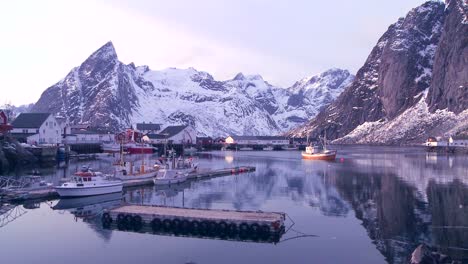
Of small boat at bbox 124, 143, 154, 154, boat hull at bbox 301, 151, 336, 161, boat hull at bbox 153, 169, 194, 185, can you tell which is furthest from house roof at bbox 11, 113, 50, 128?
boat hull at bbox 153, 169, 194, 185

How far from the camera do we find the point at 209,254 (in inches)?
1225

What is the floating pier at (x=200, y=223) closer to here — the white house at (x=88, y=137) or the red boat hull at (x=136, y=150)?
the red boat hull at (x=136, y=150)

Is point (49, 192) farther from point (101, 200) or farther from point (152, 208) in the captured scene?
point (152, 208)

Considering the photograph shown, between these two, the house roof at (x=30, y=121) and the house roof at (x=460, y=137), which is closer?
the house roof at (x=30, y=121)

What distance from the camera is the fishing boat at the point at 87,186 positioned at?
50.8 meters

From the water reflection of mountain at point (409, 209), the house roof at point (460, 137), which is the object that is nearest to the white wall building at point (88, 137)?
the water reflection of mountain at point (409, 209)

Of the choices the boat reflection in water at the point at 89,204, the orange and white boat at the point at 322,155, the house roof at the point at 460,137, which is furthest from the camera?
the house roof at the point at 460,137

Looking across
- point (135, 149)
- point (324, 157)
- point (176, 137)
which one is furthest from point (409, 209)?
point (176, 137)

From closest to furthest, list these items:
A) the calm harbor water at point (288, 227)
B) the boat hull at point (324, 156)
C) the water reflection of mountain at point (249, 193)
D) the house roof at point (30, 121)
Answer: the calm harbor water at point (288, 227) < the water reflection of mountain at point (249, 193) < the house roof at point (30, 121) < the boat hull at point (324, 156)

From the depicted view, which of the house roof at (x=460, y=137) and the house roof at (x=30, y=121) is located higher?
the house roof at (x=30, y=121)

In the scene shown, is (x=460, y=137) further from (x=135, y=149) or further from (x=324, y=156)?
(x=135, y=149)

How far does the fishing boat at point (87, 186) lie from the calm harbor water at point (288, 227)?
1.52m

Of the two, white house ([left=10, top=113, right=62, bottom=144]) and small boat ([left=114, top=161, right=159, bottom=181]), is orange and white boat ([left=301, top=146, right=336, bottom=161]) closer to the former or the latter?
white house ([left=10, top=113, right=62, bottom=144])

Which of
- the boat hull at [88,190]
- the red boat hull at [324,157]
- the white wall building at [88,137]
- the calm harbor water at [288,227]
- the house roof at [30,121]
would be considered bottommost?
the calm harbor water at [288,227]
